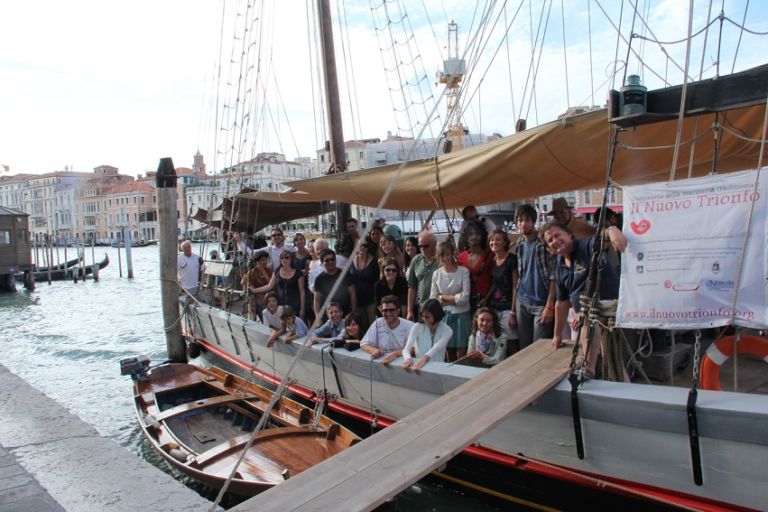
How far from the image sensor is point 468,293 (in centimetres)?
563

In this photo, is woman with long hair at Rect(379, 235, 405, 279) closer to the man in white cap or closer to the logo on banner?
the man in white cap

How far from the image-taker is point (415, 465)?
3105 mm

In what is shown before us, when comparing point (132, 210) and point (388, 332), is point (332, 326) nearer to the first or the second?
point (388, 332)

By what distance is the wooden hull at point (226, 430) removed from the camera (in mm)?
5383

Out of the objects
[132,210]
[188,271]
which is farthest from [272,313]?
[132,210]

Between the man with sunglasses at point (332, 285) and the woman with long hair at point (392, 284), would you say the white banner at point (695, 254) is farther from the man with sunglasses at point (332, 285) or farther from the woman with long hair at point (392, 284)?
the man with sunglasses at point (332, 285)

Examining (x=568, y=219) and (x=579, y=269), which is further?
(x=568, y=219)

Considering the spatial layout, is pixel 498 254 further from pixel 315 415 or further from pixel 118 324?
pixel 118 324

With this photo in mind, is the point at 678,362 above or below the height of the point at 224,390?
above

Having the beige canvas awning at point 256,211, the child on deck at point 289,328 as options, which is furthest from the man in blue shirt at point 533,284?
the beige canvas awning at point 256,211

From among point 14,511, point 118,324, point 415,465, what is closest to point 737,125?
point 415,465

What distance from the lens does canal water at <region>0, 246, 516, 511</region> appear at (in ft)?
21.2

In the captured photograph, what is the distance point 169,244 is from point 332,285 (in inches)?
205

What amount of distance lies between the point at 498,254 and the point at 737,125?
2.25 m
